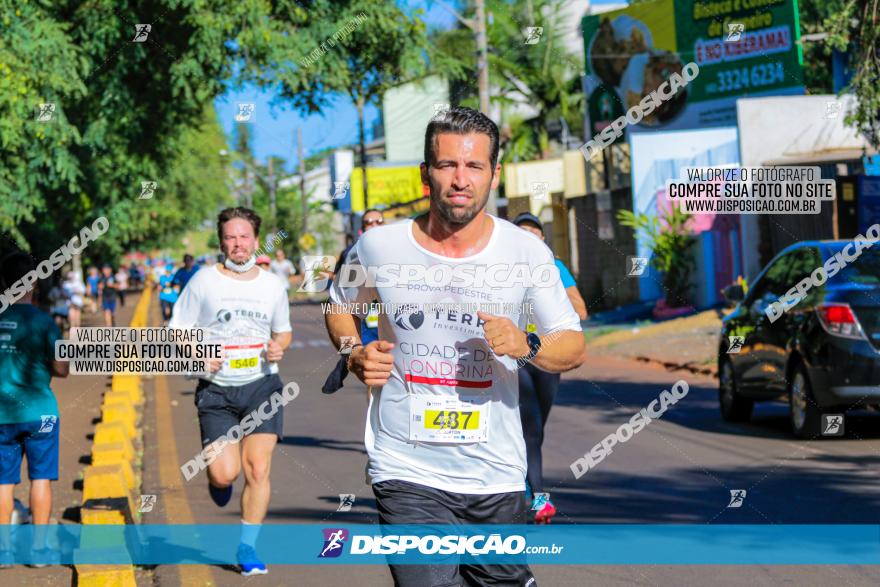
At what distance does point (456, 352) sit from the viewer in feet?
14.3

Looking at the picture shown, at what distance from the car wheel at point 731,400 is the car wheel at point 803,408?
1062 millimetres

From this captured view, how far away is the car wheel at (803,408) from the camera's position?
37.7 feet

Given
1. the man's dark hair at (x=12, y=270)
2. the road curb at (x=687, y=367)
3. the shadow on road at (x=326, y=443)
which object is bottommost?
the shadow on road at (x=326, y=443)

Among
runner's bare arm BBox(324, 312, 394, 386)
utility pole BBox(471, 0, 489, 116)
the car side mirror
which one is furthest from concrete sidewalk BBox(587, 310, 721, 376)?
runner's bare arm BBox(324, 312, 394, 386)

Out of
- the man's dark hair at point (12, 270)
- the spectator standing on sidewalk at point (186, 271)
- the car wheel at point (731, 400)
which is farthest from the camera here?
the spectator standing on sidewalk at point (186, 271)

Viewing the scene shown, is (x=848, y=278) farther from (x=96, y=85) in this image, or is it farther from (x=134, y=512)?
(x=96, y=85)

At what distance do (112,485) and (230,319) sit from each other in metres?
2.27

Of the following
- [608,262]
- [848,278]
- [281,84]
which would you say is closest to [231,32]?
[281,84]

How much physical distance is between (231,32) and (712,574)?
1320 cm

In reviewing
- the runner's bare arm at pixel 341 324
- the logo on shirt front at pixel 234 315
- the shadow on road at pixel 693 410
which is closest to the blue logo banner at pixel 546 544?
the logo on shirt front at pixel 234 315

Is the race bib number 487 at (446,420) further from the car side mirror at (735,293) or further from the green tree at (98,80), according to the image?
the green tree at (98,80)

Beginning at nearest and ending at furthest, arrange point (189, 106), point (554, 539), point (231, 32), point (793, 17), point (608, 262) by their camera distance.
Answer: point (554, 539) → point (231, 32) → point (189, 106) → point (793, 17) → point (608, 262)

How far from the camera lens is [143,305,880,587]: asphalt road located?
722 cm

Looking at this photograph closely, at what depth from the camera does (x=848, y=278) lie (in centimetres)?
1137
